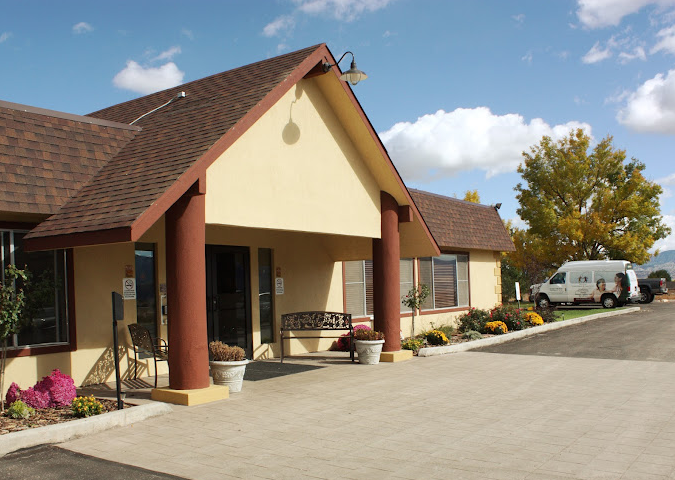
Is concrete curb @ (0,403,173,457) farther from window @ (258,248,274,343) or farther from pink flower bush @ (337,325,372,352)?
pink flower bush @ (337,325,372,352)

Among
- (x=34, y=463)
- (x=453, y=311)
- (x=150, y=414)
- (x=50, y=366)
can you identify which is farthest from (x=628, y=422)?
(x=453, y=311)

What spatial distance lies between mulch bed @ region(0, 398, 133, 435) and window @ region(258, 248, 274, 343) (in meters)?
5.40

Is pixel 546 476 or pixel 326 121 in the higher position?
pixel 326 121

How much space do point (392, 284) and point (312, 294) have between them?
102 inches

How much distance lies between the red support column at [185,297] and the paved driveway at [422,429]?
53 centimetres

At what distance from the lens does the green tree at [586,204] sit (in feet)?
108

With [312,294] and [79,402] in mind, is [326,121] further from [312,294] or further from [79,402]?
[79,402]

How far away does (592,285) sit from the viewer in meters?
28.6

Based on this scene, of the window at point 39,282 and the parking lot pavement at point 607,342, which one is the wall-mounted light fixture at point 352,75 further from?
the parking lot pavement at point 607,342

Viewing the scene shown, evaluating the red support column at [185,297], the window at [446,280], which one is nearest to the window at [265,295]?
the red support column at [185,297]

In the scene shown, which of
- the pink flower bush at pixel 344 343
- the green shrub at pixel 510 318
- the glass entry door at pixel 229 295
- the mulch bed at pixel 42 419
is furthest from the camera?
the green shrub at pixel 510 318

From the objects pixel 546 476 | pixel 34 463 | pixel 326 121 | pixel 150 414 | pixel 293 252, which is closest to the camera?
pixel 546 476

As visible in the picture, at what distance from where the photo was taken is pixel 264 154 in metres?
9.85

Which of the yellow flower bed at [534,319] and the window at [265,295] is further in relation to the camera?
the yellow flower bed at [534,319]
